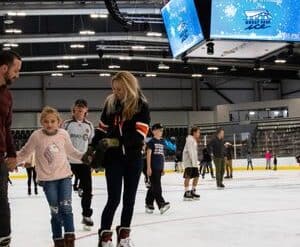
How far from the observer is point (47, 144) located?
14.2 feet

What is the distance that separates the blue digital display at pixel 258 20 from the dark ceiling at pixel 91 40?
213 cm

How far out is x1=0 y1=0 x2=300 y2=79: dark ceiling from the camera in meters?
19.0

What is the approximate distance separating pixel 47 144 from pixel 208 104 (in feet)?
123

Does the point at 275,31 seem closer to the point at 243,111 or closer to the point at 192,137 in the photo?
the point at 192,137

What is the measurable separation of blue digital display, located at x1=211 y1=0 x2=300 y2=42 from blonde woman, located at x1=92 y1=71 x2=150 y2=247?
7951 millimetres

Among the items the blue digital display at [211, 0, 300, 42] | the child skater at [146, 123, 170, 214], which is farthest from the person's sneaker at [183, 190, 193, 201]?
the blue digital display at [211, 0, 300, 42]

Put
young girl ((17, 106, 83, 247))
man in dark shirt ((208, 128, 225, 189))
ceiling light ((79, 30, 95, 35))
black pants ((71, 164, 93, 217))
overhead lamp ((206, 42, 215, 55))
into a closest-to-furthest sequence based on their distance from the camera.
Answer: young girl ((17, 106, 83, 247)) < black pants ((71, 164, 93, 217)) < overhead lamp ((206, 42, 215, 55)) < man in dark shirt ((208, 128, 225, 189)) < ceiling light ((79, 30, 95, 35))

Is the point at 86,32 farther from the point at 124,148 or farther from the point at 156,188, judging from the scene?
the point at 124,148

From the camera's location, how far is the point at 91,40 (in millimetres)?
23266

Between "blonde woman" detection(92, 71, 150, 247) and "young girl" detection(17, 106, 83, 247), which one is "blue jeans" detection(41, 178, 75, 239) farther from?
"blonde woman" detection(92, 71, 150, 247)

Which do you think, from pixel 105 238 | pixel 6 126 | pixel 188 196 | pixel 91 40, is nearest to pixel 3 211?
pixel 6 126

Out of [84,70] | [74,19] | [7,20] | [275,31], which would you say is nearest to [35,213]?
[275,31]

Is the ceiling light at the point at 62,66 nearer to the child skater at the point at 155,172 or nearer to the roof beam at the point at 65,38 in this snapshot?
the roof beam at the point at 65,38

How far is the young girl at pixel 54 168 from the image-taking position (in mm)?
4324
